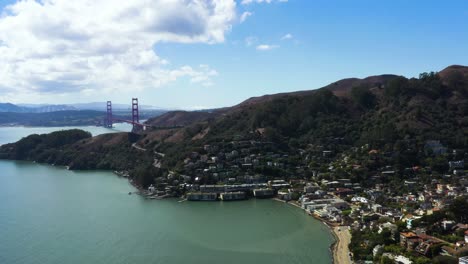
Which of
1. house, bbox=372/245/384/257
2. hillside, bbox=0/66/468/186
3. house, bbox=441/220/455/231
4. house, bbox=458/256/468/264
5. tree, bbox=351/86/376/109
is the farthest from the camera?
tree, bbox=351/86/376/109

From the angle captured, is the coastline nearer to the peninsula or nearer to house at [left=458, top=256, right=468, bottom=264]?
the peninsula

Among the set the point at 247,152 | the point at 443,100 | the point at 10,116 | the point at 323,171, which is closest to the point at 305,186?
the point at 323,171

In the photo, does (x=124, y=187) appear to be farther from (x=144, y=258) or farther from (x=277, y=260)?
(x=277, y=260)

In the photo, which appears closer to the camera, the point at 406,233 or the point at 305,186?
the point at 406,233

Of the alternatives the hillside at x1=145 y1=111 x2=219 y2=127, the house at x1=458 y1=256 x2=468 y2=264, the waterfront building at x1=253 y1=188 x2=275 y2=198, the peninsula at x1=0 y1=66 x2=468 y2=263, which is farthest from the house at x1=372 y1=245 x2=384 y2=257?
the hillside at x1=145 y1=111 x2=219 y2=127

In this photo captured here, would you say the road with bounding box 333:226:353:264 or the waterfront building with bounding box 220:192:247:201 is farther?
the waterfront building with bounding box 220:192:247:201

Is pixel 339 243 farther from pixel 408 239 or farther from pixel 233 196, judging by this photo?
pixel 233 196

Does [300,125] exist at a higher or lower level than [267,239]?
higher

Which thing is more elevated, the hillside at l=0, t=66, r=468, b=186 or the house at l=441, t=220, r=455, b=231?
the hillside at l=0, t=66, r=468, b=186
